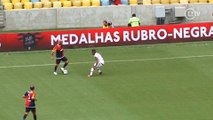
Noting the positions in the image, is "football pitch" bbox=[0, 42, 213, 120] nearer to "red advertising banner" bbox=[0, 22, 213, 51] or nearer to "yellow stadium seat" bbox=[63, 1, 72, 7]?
"red advertising banner" bbox=[0, 22, 213, 51]

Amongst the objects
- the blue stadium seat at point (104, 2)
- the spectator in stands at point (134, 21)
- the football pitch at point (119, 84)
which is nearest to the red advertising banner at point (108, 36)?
the football pitch at point (119, 84)

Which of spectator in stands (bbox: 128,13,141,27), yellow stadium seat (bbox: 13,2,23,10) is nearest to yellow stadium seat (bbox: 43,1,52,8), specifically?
yellow stadium seat (bbox: 13,2,23,10)

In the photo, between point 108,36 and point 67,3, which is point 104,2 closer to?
point 67,3

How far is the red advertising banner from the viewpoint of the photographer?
1902 inches

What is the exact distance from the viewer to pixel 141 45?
5066 centimetres

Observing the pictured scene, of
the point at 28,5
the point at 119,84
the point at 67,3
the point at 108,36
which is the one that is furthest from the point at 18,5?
the point at 119,84

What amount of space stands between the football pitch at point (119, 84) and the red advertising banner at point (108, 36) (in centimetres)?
40

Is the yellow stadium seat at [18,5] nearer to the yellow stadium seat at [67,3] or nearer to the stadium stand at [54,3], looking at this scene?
the stadium stand at [54,3]

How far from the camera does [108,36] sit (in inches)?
1959

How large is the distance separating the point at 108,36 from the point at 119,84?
8.37 meters

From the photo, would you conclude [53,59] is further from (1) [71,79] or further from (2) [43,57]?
(1) [71,79]

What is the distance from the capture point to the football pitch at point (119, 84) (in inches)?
1458

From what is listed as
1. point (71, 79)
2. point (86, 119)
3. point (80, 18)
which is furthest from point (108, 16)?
point (86, 119)

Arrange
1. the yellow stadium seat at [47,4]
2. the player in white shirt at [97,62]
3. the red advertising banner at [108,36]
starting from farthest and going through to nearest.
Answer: the yellow stadium seat at [47,4] < the red advertising banner at [108,36] < the player in white shirt at [97,62]
